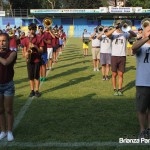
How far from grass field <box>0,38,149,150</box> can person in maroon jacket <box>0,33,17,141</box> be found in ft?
0.84

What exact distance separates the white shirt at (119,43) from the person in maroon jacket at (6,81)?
4.31m

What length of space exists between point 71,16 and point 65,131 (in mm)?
57684

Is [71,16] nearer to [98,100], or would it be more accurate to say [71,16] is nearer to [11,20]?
[11,20]

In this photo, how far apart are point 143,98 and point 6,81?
216 cm

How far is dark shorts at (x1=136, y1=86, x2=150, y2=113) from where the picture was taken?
17.9ft

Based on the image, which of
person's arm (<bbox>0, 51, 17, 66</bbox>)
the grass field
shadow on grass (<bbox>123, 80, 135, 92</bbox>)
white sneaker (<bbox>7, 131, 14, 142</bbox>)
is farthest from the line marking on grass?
shadow on grass (<bbox>123, 80, 135, 92</bbox>)

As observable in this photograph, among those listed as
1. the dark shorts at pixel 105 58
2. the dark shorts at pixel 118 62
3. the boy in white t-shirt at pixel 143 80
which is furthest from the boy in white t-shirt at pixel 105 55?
the boy in white t-shirt at pixel 143 80

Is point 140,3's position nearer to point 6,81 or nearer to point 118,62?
point 118,62

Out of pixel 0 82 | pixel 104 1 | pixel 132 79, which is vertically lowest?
pixel 132 79

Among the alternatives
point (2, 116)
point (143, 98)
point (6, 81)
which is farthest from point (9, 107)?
point (143, 98)

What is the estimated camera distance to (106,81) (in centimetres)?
1190

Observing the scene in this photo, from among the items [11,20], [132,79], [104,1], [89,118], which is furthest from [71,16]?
[89,118]

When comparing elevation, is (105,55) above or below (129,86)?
above

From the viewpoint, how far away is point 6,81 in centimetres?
559
